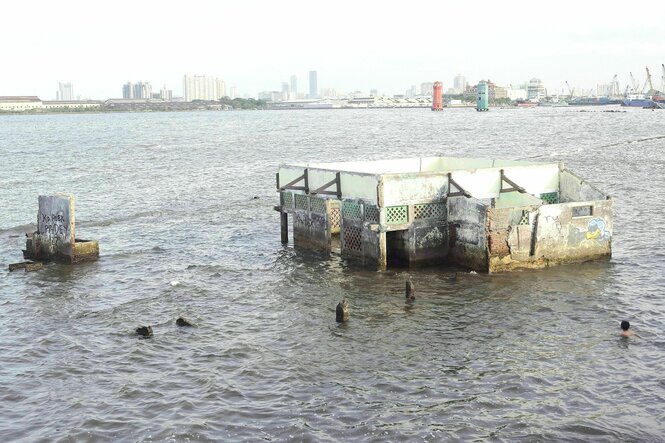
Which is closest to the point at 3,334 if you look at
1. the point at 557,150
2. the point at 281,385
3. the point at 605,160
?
the point at 281,385

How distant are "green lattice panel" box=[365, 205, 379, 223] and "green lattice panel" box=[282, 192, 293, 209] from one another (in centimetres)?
512

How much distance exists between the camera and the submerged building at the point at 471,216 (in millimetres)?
23719

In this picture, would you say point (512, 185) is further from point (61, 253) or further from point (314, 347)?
point (61, 253)

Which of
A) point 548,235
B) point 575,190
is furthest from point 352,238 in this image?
point 575,190

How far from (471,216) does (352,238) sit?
4.31 m

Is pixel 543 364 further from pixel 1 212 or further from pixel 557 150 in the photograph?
pixel 557 150

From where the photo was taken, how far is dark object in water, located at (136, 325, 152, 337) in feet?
64.0

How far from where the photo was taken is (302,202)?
28422 millimetres

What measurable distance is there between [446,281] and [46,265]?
14.8m

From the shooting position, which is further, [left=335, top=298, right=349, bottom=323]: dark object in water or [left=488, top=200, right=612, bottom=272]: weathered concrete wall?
[left=488, top=200, right=612, bottom=272]: weathered concrete wall

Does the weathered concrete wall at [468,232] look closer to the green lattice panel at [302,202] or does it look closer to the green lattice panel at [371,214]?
the green lattice panel at [371,214]

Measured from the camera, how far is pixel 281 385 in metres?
16.1

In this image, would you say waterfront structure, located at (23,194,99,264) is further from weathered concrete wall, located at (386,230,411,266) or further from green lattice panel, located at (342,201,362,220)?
weathered concrete wall, located at (386,230,411,266)

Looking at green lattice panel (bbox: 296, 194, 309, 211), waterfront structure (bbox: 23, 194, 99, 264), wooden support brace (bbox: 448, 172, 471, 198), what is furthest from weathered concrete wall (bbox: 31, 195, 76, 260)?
wooden support brace (bbox: 448, 172, 471, 198)
